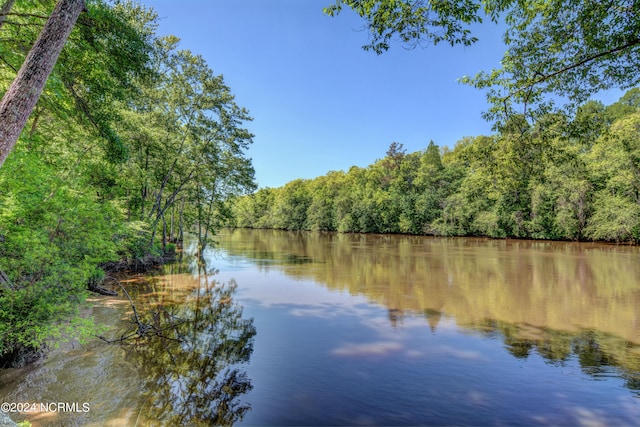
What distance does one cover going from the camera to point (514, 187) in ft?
24.0

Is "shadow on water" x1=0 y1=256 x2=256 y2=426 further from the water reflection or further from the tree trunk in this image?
the tree trunk

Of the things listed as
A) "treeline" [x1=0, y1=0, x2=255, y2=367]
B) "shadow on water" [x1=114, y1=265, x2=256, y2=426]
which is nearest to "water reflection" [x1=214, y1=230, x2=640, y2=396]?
"shadow on water" [x1=114, y1=265, x2=256, y2=426]

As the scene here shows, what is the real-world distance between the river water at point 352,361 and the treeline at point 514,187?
158 inches

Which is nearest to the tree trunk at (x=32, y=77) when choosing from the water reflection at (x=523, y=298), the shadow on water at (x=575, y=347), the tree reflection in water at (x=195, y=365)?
the tree reflection in water at (x=195, y=365)

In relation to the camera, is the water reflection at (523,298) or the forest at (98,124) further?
the water reflection at (523,298)

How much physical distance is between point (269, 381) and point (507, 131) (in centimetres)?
685

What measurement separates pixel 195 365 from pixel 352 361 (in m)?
3.13

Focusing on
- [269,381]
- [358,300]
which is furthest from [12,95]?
[358,300]

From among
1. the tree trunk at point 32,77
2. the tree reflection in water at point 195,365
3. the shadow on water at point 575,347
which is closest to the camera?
the tree trunk at point 32,77

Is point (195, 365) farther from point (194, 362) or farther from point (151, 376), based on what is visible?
point (151, 376)

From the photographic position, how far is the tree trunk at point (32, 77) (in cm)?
350

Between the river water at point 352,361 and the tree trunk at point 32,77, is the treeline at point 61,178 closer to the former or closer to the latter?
the tree trunk at point 32,77

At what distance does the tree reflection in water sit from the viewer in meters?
4.84

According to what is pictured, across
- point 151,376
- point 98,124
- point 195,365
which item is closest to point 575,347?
point 195,365
